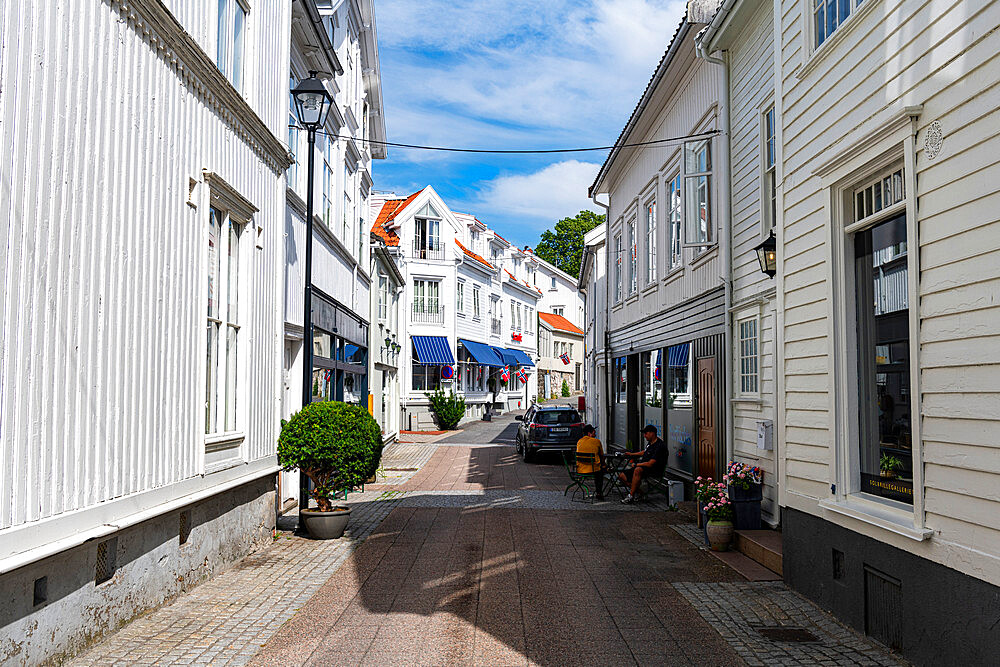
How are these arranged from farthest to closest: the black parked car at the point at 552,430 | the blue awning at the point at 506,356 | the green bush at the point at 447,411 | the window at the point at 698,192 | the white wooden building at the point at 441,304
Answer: the blue awning at the point at 506,356 < the white wooden building at the point at 441,304 < the green bush at the point at 447,411 < the black parked car at the point at 552,430 < the window at the point at 698,192

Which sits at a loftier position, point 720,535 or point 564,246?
point 564,246

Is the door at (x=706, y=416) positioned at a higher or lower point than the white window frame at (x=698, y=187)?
lower

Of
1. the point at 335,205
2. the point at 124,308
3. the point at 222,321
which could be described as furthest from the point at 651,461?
the point at 124,308

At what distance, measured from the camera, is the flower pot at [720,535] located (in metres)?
9.81

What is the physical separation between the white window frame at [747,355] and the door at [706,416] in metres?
0.88

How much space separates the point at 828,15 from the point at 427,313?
3586 centimetres

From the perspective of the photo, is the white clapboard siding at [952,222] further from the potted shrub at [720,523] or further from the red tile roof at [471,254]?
the red tile roof at [471,254]

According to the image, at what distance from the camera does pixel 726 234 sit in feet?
39.0

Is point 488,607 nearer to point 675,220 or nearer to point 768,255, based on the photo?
point 768,255

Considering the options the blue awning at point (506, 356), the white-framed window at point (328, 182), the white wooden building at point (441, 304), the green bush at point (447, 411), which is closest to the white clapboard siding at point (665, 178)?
the white-framed window at point (328, 182)

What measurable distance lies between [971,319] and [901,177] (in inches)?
56.8

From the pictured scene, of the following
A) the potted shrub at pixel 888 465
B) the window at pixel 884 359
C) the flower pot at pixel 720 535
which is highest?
the window at pixel 884 359

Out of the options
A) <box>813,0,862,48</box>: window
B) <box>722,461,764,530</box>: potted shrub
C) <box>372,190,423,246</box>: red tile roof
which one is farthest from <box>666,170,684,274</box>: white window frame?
<box>372,190,423,246</box>: red tile roof

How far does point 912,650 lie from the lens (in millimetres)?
5562
